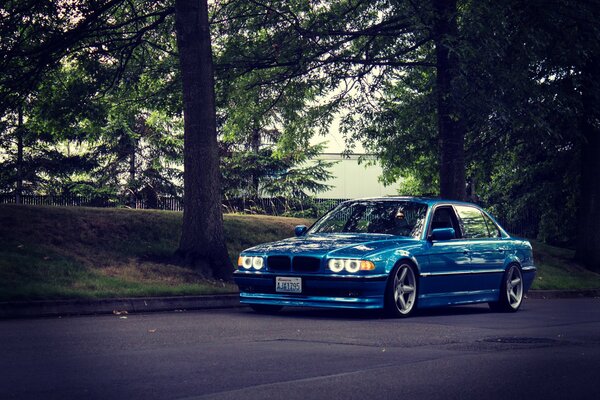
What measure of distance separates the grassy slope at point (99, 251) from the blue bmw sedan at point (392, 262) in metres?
2.38

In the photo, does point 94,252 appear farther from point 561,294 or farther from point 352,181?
point 352,181

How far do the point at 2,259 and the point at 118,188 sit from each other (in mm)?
28128

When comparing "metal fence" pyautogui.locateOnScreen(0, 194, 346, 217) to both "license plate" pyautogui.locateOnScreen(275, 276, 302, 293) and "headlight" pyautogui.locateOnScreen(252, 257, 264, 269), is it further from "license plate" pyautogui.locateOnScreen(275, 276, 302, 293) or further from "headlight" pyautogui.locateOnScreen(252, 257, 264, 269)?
"license plate" pyautogui.locateOnScreen(275, 276, 302, 293)

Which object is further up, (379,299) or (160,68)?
(160,68)

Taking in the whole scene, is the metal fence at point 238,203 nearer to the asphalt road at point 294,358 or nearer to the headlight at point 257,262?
the headlight at point 257,262

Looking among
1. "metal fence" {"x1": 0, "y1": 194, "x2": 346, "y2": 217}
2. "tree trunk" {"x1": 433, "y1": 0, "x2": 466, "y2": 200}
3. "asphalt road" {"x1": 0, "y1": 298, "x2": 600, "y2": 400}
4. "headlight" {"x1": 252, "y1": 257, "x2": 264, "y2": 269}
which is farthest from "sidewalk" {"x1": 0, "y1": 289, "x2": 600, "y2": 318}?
"metal fence" {"x1": 0, "y1": 194, "x2": 346, "y2": 217}

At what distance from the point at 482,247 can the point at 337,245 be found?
2.83 metres

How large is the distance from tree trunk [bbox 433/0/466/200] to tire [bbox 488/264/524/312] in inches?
187

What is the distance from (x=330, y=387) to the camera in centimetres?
708

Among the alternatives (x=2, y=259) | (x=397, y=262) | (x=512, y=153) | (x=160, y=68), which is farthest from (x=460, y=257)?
(x=512, y=153)

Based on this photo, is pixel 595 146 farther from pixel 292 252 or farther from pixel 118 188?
pixel 118 188

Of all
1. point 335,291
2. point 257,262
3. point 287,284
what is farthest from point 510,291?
point 257,262

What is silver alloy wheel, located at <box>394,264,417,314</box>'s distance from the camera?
1305cm

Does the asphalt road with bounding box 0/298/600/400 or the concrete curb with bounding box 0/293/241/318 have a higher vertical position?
the concrete curb with bounding box 0/293/241/318
